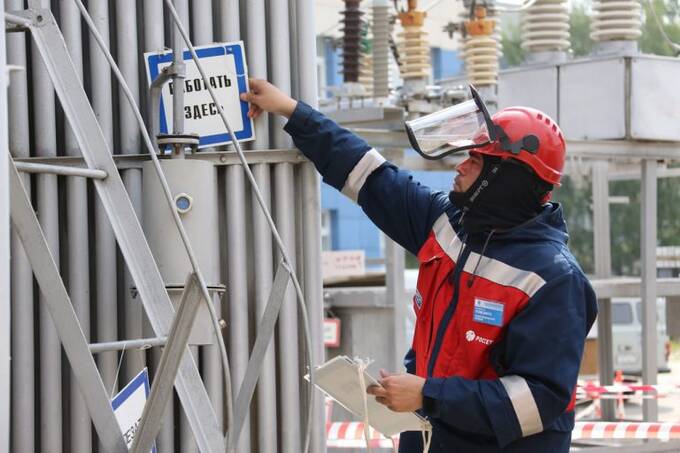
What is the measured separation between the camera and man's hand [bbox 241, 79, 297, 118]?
4203 mm

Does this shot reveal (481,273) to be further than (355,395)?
Yes

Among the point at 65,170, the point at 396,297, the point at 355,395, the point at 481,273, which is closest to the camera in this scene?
the point at 65,170

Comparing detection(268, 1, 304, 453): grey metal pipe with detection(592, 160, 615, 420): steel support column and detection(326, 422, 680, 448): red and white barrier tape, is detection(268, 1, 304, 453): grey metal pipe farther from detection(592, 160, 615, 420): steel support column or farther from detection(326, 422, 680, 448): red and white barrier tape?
detection(592, 160, 615, 420): steel support column

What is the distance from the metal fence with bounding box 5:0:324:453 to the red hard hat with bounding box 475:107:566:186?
2.29 feet

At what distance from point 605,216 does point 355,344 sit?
259 centimetres

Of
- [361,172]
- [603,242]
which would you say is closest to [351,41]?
[603,242]

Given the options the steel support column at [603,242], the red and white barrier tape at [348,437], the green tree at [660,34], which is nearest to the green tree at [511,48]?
the green tree at [660,34]

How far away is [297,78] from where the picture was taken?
4.45 metres

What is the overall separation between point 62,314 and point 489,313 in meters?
1.51

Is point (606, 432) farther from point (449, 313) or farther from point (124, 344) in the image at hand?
point (124, 344)

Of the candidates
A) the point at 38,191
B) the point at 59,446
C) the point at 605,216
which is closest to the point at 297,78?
the point at 38,191

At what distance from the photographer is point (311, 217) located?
440 centimetres

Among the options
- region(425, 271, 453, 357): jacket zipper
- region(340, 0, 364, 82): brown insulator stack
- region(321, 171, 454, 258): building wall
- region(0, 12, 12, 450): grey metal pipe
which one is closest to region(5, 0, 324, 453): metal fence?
region(425, 271, 453, 357): jacket zipper

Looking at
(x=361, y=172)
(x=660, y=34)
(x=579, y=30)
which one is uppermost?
(x=579, y=30)
